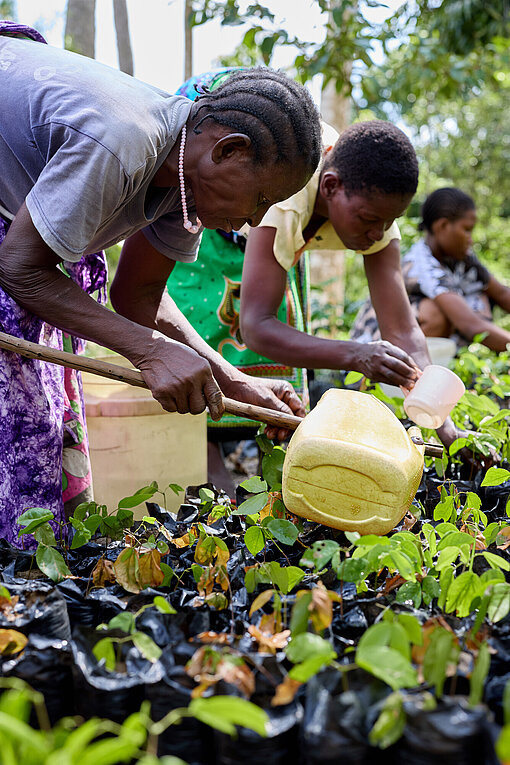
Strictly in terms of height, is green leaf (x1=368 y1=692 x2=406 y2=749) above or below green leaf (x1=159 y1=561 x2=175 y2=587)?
above

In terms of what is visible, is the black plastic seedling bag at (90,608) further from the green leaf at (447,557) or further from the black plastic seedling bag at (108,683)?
the green leaf at (447,557)

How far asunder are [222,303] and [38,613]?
1.79 meters

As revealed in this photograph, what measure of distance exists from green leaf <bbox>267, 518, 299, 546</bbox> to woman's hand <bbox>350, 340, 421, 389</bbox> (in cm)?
79

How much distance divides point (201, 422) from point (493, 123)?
47.7 ft

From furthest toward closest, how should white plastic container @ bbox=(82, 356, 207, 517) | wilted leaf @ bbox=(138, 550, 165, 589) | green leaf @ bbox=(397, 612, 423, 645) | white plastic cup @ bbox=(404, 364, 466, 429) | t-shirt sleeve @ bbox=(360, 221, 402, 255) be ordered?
1. t-shirt sleeve @ bbox=(360, 221, 402, 255)
2. white plastic container @ bbox=(82, 356, 207, 517)
3. white plastic cup @ bbox=(404, 364, 466, 429)
4. wilted leaf @ bbox=(138, 550, 165, 589)
5. green leaf @ bbox=(397, 612, 423, 645)

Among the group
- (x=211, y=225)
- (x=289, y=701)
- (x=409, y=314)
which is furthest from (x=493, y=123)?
(x=289, y=701)

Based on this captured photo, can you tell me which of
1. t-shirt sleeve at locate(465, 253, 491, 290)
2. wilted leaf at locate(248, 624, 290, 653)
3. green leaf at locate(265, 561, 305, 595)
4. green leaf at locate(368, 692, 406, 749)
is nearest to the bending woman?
green leaf at locate(265, 561, 305, 595)

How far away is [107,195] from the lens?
50.3 inches

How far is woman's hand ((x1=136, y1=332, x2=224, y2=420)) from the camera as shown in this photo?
1.39m

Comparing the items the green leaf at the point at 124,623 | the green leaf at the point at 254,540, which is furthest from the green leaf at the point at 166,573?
the green leaf at the point at 124,623

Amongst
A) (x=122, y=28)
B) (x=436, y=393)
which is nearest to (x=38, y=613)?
(x=436, y=393)

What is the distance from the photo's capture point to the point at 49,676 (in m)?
0.90

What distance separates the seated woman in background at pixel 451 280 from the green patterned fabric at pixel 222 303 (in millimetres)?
1245

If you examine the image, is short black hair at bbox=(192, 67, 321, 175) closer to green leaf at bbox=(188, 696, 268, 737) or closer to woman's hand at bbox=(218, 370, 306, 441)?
woman's hand at bbox=(218, 370, 306, 441)
